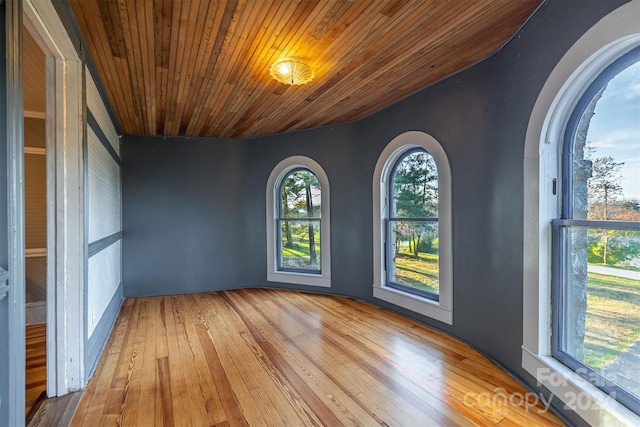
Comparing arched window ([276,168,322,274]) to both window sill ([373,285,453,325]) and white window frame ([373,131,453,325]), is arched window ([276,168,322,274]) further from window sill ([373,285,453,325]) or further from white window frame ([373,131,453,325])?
window sill ([373,285,453,325])

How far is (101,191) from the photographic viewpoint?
291 cm

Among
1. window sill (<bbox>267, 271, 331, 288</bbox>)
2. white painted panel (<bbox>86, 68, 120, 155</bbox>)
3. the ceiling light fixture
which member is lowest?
window sill (<bbox>267, 271, 331, 288</bbox>)

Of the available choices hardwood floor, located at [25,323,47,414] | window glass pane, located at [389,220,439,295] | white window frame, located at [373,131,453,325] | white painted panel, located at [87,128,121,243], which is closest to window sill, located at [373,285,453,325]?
white window frame, located at [373,131,453,325]

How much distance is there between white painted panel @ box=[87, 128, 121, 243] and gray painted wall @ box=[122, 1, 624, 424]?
26.7 inches

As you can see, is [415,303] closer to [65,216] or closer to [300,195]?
[300,195]

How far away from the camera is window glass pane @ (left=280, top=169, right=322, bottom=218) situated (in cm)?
455

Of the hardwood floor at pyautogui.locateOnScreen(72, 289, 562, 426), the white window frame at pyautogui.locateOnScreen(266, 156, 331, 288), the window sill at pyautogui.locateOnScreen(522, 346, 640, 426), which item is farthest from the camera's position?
the white window frame at pyautogui.locateOnScreen(266, 156, 331, 288)

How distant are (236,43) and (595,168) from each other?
2416 mm

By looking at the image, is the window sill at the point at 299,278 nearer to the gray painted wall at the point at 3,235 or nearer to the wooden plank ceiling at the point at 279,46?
the wooden plank ceiling at the point at 279,46

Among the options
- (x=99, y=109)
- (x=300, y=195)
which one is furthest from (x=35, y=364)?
(x=300, y=195)

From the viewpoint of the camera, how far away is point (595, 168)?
1.71 meters

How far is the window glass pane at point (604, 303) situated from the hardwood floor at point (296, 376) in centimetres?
44

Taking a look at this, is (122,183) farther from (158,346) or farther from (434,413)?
(434,413)

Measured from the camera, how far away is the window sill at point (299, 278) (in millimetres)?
4352
